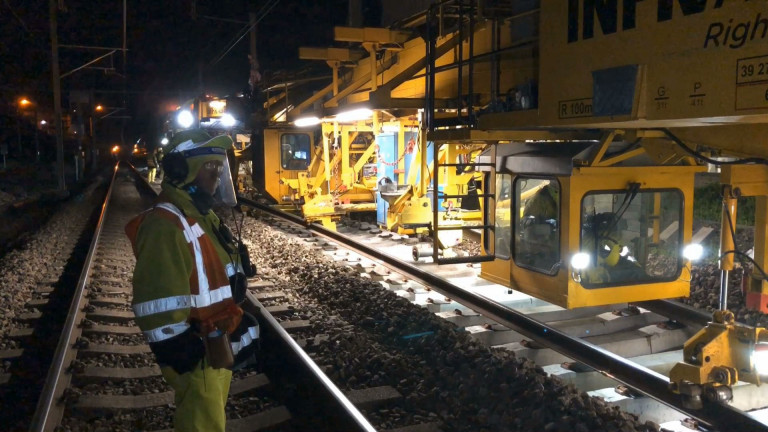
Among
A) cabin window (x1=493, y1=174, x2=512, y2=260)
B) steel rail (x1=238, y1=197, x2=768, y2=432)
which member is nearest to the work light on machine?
steel rail (x1=238, y1=197, x2=768, y2=432)

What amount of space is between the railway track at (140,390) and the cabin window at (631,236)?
2.77 metres

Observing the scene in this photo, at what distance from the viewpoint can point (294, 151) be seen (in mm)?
19047

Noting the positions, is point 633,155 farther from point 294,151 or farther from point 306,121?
point 294,151

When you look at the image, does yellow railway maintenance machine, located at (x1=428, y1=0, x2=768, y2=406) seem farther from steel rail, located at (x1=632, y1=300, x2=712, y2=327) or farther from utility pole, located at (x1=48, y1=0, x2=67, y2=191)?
utility pole, located at (x1=48, y1=0, x2=67, y2=191)

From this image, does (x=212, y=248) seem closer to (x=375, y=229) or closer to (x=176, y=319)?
(x=176, y=319)

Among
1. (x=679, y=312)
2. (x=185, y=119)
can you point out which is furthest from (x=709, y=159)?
(x=185, y=119)

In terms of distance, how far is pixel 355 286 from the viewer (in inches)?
340

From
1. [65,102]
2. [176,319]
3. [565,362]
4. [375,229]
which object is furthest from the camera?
[65,102]

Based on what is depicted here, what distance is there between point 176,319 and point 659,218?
5010mm

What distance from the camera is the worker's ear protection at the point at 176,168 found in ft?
10.7

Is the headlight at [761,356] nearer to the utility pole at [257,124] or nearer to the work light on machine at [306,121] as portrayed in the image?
the work light on machine at [306,121]

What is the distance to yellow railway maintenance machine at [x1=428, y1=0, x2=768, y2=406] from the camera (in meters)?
3.55

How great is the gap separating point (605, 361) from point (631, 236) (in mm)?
1780

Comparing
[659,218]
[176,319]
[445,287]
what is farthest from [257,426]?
[659,218]
